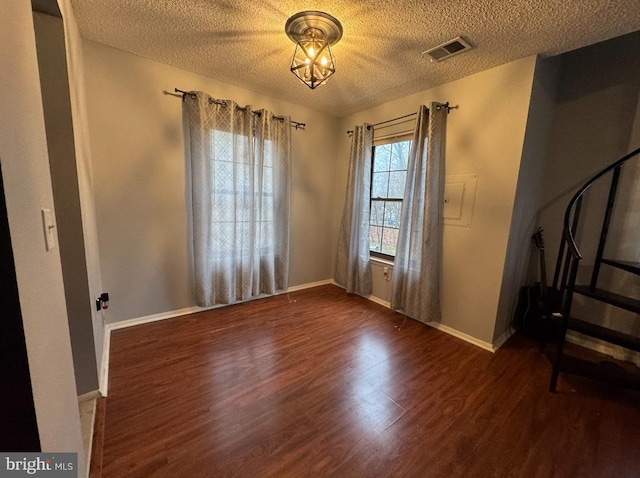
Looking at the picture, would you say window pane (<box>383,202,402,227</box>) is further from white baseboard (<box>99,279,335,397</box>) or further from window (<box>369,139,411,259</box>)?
white baseboard (<box>99,279,335,397</box>)

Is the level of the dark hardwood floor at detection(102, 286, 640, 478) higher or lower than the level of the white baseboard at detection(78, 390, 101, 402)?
lower

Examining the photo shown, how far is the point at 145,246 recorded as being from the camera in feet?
8.02

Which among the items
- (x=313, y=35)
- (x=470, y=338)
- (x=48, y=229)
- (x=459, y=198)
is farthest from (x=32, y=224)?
(x=470, y=338)

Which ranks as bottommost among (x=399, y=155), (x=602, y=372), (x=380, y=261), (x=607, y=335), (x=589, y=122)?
(x=602, y=372)

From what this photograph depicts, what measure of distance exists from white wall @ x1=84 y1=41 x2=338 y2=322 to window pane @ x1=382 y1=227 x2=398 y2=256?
2.11 meters

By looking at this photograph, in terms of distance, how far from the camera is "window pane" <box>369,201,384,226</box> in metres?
3.33

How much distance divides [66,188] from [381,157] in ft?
9.84

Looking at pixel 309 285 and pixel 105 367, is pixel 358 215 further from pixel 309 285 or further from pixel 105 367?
pixel 105 367

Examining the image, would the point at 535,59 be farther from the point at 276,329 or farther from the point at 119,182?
the point at 119,182

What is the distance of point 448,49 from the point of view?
77.1 inches

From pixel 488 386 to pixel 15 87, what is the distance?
8.80ft

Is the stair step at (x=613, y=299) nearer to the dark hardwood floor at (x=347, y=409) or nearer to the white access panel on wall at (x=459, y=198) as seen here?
the dark hardwood floor at (x=347, y=409)

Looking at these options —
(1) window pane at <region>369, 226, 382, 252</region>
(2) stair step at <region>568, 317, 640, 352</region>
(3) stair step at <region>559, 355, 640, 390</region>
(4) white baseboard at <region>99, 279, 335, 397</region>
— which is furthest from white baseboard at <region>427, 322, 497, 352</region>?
(4) white baseboard at <region>99, 279, 335, 397</region>

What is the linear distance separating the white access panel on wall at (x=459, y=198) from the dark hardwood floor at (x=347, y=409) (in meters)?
1.15
